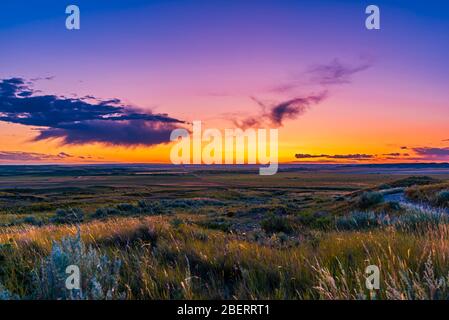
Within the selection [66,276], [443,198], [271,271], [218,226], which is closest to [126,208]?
[218,226]

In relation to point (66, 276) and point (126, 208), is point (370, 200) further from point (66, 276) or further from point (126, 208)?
point (126, 208)

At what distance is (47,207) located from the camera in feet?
165

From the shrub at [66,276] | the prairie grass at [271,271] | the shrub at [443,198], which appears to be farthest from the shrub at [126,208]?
the shrub at [66,276]

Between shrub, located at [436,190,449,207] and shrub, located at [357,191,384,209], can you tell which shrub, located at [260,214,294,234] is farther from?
shrub, located at [357,191,384,209]

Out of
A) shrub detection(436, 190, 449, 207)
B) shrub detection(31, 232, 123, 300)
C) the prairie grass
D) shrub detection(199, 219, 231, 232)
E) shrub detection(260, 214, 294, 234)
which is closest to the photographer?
the prairie grass

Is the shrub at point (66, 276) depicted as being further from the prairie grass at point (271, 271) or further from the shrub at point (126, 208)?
the shrub at point (126, 208)

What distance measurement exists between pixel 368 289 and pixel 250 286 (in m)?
1.14

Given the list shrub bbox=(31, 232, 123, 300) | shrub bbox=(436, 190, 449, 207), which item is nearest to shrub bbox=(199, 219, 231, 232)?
shrub bbox=(436, 190, 449, 207)

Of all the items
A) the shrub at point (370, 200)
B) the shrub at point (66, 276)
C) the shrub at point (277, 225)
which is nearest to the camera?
the shrub at point (66, 276)

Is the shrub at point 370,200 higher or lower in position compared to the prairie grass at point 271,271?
lower

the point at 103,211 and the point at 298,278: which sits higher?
the point at 298,278

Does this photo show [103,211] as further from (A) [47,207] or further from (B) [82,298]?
(B) [82,298]
